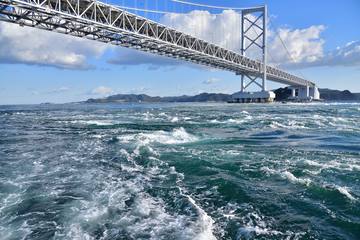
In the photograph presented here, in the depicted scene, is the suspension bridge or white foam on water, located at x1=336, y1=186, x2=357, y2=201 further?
the suspension bridge

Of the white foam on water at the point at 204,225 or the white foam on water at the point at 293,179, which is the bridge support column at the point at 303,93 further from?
the white foam on water at the point at 204,225

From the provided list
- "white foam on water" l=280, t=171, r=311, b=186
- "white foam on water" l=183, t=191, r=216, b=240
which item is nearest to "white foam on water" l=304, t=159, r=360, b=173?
"white foam on water" l=280, t=171, r=311, b=186

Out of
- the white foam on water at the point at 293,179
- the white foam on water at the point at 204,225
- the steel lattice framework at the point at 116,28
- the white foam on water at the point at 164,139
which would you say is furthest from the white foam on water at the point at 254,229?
the steel lattice framework at the point at 116,28

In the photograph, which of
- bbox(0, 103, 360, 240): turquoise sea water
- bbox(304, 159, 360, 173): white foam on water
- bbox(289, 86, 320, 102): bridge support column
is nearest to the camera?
bbox(0, 103, 360, 240): turquoise sea water

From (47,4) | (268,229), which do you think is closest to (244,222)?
(268,229)

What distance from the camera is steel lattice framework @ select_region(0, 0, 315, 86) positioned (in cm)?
3109

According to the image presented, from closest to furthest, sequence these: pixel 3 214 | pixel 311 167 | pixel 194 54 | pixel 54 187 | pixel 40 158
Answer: pixel 3 214 → pixel 54 187 → pixel 311 167 → pixel 40 158 → pixel 194 54

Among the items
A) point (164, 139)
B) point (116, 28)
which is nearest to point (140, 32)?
point (116, 28)

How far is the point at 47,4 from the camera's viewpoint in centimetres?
3262

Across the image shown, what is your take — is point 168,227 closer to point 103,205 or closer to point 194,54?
point 103,205

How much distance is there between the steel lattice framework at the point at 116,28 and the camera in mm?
31094

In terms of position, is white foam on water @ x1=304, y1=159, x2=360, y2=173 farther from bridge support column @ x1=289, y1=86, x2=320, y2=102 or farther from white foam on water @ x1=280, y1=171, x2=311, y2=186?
bridge support column @ x1=289, y1=86, x2=320, y2=102

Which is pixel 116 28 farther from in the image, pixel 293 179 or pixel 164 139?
pixel 293 179

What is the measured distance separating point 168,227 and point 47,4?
31.2m
